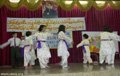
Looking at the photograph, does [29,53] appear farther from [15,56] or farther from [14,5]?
[14,5]

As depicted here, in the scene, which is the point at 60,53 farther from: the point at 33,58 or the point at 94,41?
the point at 94,41

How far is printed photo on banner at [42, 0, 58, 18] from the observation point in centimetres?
1207

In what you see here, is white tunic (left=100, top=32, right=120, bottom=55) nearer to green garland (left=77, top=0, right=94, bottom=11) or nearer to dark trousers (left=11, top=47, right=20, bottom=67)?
green garland (left=77, top=0, right=94, bottom=11)

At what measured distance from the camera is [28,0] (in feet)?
38.6

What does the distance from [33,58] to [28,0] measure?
250cm

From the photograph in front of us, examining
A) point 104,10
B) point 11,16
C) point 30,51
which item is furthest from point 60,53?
point 104,10

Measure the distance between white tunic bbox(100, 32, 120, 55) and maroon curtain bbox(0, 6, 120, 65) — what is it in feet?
7.24

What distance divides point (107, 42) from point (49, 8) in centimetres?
302

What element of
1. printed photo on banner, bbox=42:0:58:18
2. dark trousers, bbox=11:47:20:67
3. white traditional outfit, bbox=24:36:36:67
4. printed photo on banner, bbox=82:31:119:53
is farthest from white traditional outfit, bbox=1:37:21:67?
printed photo on banner, bbox=82:31:119:53

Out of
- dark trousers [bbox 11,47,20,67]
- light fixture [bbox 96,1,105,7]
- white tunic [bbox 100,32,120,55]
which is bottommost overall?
dark trousers [bbox 11,47,20,67]

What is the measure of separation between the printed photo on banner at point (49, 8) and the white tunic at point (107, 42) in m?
2.61

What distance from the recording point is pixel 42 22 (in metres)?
12.1

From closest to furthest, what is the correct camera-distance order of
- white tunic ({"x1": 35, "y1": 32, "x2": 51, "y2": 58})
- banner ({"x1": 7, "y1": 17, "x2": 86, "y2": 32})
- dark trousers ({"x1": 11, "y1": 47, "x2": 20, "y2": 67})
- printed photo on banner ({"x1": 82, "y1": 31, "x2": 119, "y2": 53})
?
white tunic ({"x1": 35, "y1": 32, "x2": 51, "y2": 58}) < dark trousers ({"x1": 11, "y1": 47, "x2": 20, "y2": 67}) < banner ({"x1": 7, "y1": 17, "x2": 86, "y2": 32}) < printed photo on banner ({"x1": 82, "y1": 31, "x2": 119, "y2": 53})

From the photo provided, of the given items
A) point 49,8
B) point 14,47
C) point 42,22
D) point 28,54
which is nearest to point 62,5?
point 49,8
